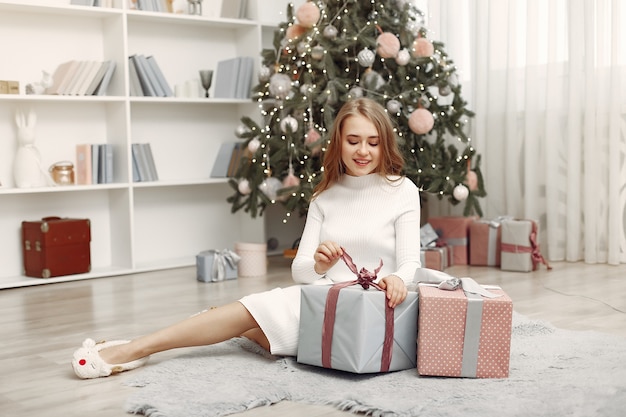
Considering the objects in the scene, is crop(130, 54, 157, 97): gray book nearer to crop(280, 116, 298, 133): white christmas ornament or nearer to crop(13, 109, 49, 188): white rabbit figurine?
crop(13, 109, 49, 188): white rabbit figurine

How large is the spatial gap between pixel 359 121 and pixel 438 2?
8.88 ft

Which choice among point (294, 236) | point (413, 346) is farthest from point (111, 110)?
point (413, 346)

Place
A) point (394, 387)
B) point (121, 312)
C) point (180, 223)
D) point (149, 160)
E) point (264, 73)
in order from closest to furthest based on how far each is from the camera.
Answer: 1. point (394, 387)
2. point (121, 312)
3. point (264, 73)
4. point (149, 160)
5. point (180, 223)

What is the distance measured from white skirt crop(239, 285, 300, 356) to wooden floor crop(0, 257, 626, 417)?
29 centimetres

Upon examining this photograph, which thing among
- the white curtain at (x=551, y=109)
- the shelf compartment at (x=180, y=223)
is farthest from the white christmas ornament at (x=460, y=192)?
the shelf compartment at (x=180, y=223)

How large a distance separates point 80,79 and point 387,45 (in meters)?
1.56

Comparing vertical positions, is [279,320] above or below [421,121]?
below

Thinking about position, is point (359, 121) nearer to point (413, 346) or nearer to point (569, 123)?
point (413, 346)

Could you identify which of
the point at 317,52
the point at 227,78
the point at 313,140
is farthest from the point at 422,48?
the point at 227,78

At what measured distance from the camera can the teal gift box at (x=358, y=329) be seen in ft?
6.77

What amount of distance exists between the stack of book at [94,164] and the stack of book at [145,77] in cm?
36

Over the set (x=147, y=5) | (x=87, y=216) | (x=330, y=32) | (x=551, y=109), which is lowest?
(x=87, y=216)

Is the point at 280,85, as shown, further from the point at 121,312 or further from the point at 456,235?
the point at 121,312

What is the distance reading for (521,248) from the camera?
401 centimetres
